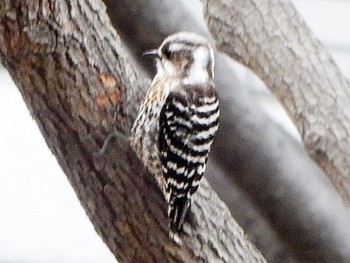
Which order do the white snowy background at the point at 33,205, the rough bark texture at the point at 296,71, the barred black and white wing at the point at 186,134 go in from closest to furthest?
the barred black and white wing at the point at 186,134 < the rough bark texture at the point at 296,71 < the white snowy background at the point at 33,205

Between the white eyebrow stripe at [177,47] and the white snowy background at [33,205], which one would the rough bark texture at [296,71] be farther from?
the white snowy background at [33,205]

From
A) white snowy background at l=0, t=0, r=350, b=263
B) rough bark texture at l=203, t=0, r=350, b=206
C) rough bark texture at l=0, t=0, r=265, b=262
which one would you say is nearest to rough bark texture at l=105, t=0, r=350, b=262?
rough bark texture at l=203, t=0, r=350, b=206

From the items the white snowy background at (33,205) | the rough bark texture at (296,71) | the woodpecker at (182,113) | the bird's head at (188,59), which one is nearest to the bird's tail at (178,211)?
the woodpecker at (182,113)

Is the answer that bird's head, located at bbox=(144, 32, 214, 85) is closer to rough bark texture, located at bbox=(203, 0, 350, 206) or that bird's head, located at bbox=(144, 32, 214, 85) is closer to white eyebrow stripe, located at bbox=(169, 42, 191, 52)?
white eyebrow stripe, located at bbox=(169, 42, 191, 52)

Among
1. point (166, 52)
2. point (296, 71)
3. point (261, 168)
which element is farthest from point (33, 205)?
point (166, 52)

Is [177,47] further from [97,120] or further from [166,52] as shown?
[97,120]
